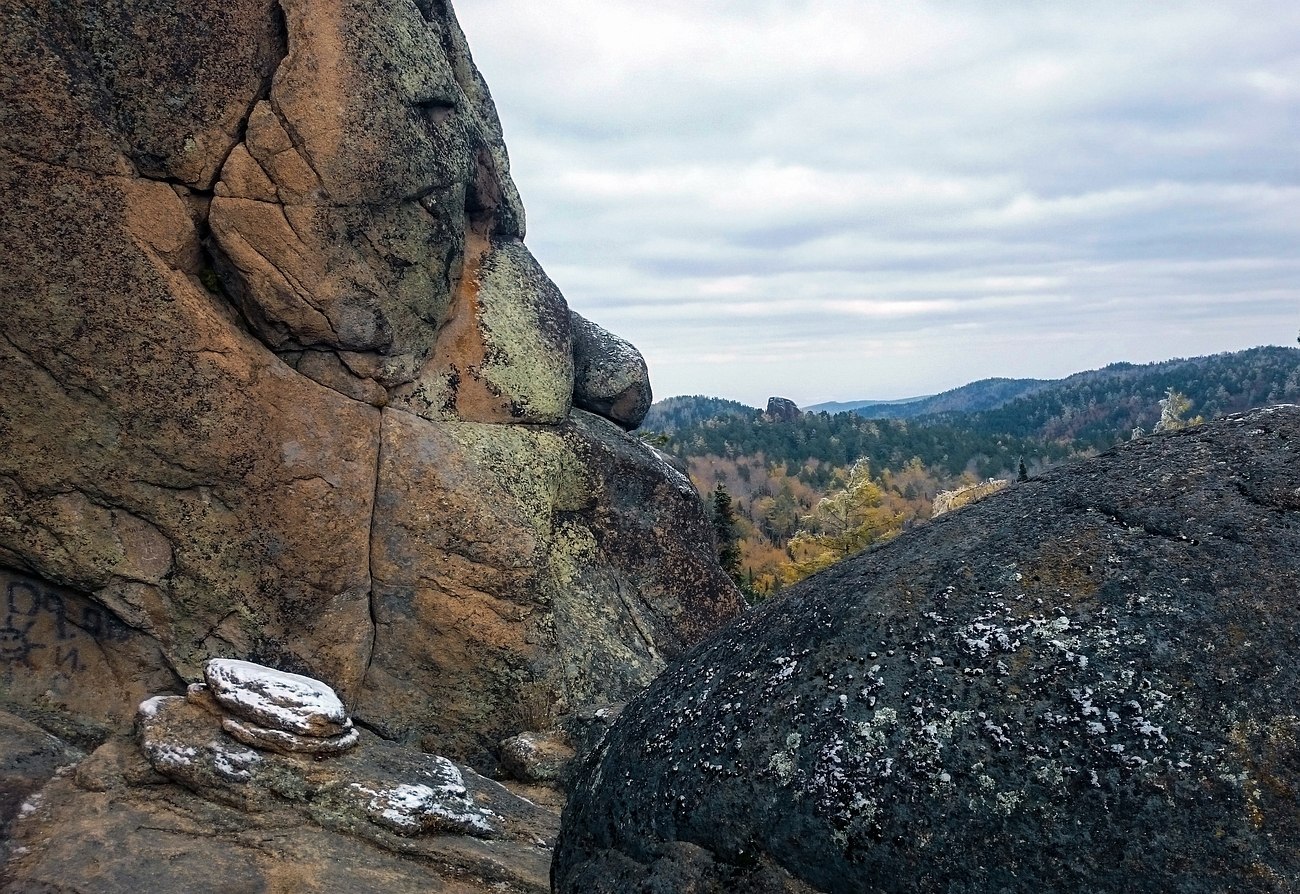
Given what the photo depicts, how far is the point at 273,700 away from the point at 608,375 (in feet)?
29.6

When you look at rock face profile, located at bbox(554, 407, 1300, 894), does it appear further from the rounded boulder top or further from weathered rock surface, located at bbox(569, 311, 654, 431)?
weathered rock surface, located at bbox(569, 311, 654, 431)

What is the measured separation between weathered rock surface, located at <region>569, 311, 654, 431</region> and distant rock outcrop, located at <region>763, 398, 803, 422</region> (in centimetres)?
16570

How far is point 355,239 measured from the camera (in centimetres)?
1227

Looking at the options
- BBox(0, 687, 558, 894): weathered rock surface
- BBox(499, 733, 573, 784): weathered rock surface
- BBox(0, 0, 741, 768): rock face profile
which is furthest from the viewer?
BBox(499, 733, 573, 784): weathered rock surface

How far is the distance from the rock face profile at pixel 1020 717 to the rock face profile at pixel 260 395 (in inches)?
266

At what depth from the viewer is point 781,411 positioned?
184 metres

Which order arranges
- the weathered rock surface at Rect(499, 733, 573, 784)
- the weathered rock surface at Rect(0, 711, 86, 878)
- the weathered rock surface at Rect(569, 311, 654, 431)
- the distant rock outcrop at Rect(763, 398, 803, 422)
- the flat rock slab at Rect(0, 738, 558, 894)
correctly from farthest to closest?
the distant rock outcrop at Rect(763, 398, 803, 422), the weathered rock surface at Rect(569, 311, 654, 431), the weathered rock surface at Rect(499, 733, 573, 784), the weathered rock surface at Rect(0, 711, 86, 878), the flat rock slab at Rect(0, 738, 558, 894)

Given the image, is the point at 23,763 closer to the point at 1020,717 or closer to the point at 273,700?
the point at 273,700

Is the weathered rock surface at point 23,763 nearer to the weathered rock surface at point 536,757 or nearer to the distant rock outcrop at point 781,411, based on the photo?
the weathered rock surface at point 536,757

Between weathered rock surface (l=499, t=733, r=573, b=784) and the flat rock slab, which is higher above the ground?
the flat rock slab

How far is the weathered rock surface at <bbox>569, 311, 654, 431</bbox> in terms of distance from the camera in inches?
637

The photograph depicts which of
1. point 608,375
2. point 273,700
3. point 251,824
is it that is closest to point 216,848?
point 251,824

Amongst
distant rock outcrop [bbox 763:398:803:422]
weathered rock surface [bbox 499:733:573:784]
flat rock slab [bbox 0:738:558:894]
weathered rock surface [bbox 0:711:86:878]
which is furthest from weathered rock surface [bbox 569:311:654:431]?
Answer: distant rock outcrop [bbox 763:398:803:422]

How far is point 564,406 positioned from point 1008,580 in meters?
10.3
